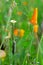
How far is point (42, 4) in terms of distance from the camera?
2.84m

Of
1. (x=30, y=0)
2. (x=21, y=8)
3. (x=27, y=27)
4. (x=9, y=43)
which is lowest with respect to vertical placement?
(x=9, y=43)

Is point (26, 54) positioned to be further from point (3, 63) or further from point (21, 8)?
point (21, 8)

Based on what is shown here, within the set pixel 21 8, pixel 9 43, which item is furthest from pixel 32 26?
pixel 9 43

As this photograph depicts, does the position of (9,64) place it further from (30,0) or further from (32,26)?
(30,0)

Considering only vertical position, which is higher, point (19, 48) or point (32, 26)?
point (32, 26)

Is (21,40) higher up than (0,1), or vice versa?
(0,1)

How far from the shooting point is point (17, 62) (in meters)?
1.73

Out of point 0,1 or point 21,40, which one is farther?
point 0,1

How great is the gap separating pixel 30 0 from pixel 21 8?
0.69 meters

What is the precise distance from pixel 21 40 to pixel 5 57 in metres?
0.25

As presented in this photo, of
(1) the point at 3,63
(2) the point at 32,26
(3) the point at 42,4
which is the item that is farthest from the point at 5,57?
(3) the point at 42,4

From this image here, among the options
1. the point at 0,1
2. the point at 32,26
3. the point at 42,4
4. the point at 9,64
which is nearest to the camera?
the point at 9,64

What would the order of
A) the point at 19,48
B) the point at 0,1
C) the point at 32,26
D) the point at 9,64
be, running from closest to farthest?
the point at 9,64
the point at 19,48
the point at 32,26
the point at 0,1

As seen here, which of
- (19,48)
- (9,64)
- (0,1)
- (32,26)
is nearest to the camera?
(9,64)
